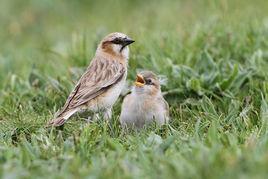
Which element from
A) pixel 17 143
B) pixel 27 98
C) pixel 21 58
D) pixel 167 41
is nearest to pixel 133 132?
pixel 17 143

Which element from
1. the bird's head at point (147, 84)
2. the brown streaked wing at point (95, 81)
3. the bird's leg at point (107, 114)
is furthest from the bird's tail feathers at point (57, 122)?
the bird's head at point (147, 84)

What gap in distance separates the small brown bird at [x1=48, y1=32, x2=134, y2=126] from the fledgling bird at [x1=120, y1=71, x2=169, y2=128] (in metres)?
0.27

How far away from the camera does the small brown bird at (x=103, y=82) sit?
684 centimetres

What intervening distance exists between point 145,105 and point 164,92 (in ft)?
2.52

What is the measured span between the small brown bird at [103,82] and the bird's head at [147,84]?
1.02 ft

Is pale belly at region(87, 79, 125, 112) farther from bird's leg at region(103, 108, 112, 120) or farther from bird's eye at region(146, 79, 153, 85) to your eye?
bird's eye at region(146, 79, 153, 85)

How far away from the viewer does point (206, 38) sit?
27.7 feet

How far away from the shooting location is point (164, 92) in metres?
7.39

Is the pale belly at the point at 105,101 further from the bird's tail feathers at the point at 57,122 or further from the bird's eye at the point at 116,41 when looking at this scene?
the bird's eye at the point at 116,41

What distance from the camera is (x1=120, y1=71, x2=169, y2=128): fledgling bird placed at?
21.7ft

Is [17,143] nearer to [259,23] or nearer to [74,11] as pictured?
[259,23]

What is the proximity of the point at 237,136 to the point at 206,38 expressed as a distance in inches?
114

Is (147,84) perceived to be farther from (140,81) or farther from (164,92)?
(164,92)

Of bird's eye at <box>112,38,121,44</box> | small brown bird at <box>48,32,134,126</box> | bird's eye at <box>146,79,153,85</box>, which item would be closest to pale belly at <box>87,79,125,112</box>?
small brown bird at <box>48,32,134,126</box>
